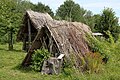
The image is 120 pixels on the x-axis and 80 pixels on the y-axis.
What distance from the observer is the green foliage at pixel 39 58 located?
1220cm

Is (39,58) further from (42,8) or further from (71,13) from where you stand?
(42,8)

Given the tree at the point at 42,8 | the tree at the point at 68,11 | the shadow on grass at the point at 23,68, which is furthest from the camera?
the tree at the point at 42,8

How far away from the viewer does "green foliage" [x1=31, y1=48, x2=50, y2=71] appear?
12.2 metres

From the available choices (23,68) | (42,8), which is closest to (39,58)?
(23,68)

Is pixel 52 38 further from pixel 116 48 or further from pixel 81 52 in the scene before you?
pixel 116 48

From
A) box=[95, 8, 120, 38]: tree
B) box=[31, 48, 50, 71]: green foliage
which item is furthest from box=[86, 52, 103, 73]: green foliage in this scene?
box=[95, 8, 120, 38]: tree

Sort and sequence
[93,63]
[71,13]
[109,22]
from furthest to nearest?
[109,22] < [93,63] < [71,13]

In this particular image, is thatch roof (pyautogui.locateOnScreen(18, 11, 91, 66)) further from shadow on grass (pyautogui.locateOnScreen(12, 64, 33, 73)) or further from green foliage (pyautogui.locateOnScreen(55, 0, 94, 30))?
green foliage (pyautogui.locateOnScreen(55, 0, 94, 30))

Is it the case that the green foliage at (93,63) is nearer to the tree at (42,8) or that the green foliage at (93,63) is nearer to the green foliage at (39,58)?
the green foliage at (39,58)

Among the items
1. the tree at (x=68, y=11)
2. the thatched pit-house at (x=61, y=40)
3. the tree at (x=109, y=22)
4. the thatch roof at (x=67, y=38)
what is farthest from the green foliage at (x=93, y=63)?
the tree at (x=109, y=22)

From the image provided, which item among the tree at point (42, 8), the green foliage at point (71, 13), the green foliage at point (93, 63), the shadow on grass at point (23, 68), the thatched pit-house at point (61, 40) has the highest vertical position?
the tree at point (42, 8)

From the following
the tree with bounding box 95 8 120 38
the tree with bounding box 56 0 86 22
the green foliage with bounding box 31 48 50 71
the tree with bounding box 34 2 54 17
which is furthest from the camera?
the tree with bounding box 34 2 54 17

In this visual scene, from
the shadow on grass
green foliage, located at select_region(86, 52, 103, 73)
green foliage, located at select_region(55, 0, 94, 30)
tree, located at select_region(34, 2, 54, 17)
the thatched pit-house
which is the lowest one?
the shadow on grass

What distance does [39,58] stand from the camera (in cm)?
1231
